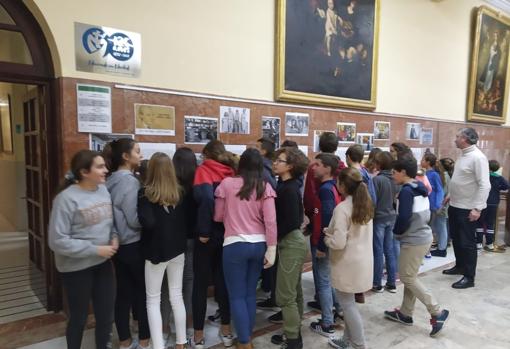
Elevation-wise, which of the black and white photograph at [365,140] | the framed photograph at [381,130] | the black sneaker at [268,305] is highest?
the framed photograph at [381,130]

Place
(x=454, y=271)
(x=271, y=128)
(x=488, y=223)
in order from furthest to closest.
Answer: (x=488, y=223), (x=454, y=271), (x=271, y=128)

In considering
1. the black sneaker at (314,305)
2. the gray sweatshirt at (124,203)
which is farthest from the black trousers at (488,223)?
the gray sweatshirt at (124,203)

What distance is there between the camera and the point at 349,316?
2.38 meters

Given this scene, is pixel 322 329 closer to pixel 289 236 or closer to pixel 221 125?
pixel 289 236

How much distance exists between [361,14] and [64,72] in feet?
12.5

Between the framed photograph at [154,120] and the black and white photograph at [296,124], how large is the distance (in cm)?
145

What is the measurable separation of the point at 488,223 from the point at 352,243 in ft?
13.8

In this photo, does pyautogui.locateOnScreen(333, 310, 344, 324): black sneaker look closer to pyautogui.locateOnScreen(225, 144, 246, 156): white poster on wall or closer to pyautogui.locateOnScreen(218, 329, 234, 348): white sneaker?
pyautogui.locateOnScreen(218, 329, 234, 348): white sneaker

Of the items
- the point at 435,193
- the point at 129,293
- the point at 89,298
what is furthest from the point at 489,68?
the point at 89,298

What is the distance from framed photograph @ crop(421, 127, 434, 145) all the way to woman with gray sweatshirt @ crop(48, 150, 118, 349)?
17.4 feet

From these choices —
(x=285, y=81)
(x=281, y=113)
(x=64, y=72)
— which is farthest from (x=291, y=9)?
(x=64, y=72)

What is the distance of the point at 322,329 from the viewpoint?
2.75 m

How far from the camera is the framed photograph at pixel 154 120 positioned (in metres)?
3.06

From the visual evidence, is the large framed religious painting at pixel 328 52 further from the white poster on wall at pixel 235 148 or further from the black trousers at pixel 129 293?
the black trousers at pixel 129 293
